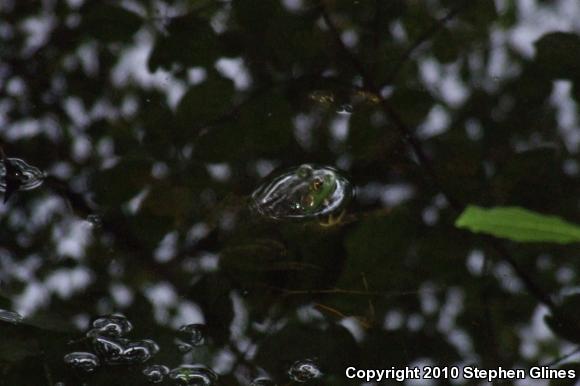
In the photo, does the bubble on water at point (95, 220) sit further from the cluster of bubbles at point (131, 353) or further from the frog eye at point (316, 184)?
the frog eye at point (316, 184)

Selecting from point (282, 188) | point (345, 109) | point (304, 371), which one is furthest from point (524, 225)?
point (345, 109)

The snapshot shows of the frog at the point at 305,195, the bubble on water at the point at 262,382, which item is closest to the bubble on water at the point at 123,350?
the bubble on water at the point at 262,382

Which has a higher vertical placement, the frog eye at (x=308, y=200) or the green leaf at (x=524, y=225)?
the frog eye at (x=308, y=200)

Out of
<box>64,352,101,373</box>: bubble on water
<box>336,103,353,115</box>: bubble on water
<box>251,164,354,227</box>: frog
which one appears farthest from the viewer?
<box>336,103,353,115</box>: bubble on water

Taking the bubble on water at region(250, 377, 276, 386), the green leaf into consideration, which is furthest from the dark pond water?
the green leaf

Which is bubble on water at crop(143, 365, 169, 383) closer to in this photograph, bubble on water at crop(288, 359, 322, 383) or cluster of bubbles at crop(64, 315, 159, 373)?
cluster of bubbles at crop(64, 315, 159, 373)

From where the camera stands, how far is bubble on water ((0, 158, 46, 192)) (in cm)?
94

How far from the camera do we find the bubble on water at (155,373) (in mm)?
785

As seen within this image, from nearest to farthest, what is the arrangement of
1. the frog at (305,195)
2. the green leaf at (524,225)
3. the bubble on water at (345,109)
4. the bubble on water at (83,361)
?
1. the green leaf at (524,225)
2. the bubble on water at (83,361)
3. the frog at (305,195)
4. the bubble on water at (345,109)

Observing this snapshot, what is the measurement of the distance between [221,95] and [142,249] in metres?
0.26

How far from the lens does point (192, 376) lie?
794 mm

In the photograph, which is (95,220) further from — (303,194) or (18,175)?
(303,194)

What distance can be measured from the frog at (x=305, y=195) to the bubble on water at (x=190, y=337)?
17 cm

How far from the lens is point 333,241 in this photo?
2.90 ft
